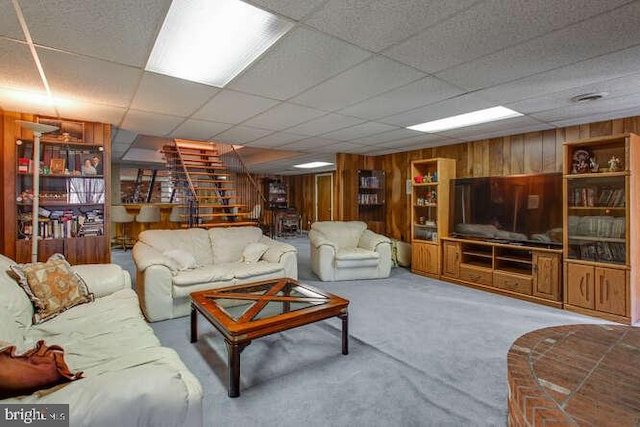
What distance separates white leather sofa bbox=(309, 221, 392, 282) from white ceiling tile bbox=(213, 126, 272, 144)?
178 centimetres

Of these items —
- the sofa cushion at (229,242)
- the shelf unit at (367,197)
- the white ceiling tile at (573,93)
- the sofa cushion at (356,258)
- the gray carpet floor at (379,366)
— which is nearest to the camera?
the gray carpet floor at (379,366)

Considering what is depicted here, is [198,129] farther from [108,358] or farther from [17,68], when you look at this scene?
[108,358]

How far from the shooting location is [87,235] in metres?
Result: 3.59

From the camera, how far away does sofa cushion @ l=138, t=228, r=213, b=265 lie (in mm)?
3766

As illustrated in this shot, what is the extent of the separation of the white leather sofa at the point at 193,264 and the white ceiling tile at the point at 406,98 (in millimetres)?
1958

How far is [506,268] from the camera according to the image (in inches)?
164

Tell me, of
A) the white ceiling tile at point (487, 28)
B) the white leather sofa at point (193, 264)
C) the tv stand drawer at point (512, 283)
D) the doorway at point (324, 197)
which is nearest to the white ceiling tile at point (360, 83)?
the white ceiling tile at point (487, 28)

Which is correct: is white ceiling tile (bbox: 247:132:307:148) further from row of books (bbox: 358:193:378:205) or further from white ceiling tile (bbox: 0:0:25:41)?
white ceiling tile (bbox: 0:0:25:41)

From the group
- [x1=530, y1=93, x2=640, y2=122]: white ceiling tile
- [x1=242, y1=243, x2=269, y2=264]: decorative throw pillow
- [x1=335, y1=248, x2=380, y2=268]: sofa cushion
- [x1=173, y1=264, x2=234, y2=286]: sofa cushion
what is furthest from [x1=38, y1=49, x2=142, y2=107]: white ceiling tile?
[x1=530, y1=93, x2=640, y2=122]: white ceiling tile

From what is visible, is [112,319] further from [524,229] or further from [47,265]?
[524,229]

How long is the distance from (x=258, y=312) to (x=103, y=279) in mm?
1430

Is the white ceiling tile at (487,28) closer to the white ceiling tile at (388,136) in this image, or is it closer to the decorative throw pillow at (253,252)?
the white ceiling tile at (388,136)

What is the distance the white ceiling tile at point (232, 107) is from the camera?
2.79 meters

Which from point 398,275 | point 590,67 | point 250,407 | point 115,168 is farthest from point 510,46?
point 115,168
